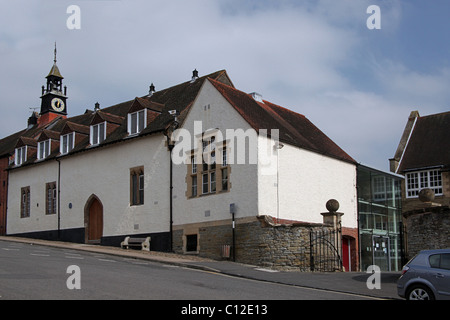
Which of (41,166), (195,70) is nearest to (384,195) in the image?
(195,70)

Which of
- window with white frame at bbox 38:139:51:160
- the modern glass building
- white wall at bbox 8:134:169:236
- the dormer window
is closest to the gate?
the modern glass building

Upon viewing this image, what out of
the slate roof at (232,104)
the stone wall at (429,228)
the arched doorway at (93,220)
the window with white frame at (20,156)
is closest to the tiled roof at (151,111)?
the slate roof at (232,104)

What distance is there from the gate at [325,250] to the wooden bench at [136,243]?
9434 mm

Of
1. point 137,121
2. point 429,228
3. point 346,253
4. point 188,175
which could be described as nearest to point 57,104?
point 137,121

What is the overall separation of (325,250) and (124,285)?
1107 cm

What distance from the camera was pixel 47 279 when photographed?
15906 millimetres

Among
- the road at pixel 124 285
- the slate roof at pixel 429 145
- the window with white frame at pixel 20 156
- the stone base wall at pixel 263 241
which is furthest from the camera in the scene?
the slate roof at pixel 429 145

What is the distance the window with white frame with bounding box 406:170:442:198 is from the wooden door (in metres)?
21.4

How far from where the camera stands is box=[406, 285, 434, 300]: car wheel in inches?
564

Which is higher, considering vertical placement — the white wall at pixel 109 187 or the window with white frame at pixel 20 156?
the window with white frame at pixel 20 156

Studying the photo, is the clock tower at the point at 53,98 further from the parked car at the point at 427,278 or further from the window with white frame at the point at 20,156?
the parked car at the point at 427,278

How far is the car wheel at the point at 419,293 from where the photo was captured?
1434cm

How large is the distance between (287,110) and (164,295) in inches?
920
